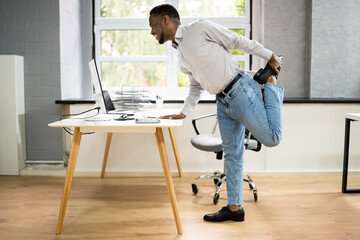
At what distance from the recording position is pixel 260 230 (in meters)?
2.27

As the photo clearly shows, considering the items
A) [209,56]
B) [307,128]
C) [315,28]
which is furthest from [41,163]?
[315,28]

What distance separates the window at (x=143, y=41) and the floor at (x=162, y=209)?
124cm

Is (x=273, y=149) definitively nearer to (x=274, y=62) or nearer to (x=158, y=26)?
(x=274, y=62)

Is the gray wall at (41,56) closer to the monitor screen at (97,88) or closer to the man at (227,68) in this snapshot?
the monitor screen at (97,88)

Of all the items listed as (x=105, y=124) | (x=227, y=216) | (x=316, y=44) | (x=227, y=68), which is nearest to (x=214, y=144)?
(x=227, y=216)

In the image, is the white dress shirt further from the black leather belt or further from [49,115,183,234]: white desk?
[49,115,183,234]: white desk

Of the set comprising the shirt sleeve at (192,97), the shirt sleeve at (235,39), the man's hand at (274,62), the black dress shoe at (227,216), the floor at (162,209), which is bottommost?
the floor at (162,209)

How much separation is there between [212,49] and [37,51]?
2267 millimetres

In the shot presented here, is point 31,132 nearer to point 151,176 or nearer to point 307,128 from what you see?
point 151,176

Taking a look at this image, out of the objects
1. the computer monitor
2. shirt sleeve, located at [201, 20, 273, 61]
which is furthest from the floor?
shirt sleeve, located at [201, 20, 273, 61]

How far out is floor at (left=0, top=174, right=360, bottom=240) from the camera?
2.23 meters

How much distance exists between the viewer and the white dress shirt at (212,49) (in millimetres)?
2139

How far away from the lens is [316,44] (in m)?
3.75

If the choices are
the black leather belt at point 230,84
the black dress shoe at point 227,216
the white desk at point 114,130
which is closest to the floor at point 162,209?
the black dress shoe at point 227,216
